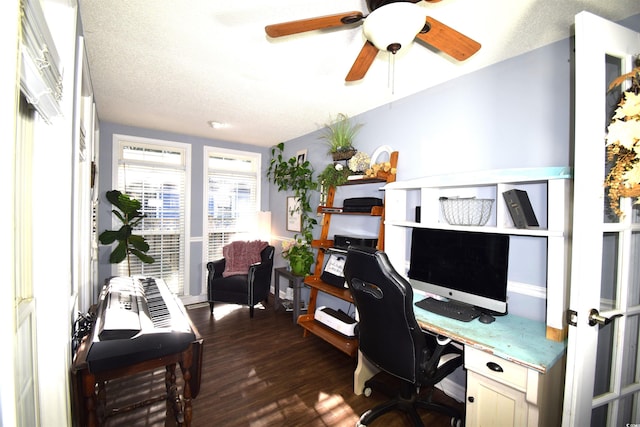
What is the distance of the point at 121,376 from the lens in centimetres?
153

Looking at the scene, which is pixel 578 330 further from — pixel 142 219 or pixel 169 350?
pixel 142 219

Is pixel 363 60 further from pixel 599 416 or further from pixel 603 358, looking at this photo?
pixel 599 416

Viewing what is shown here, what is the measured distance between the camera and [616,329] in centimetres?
131

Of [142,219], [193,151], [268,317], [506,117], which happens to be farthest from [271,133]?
[506,117]

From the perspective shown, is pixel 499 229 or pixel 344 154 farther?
pixel 344 154

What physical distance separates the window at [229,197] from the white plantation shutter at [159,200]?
0.39 metres

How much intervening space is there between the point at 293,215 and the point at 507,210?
9.73ft

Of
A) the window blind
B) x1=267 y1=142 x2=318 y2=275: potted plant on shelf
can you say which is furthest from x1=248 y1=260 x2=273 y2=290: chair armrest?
the window blind

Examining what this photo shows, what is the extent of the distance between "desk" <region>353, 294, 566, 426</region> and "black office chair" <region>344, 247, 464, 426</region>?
0.55ft

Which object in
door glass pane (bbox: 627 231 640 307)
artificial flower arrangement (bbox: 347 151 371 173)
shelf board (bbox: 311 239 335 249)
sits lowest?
shelf board (bbox: 311 239 335 249)

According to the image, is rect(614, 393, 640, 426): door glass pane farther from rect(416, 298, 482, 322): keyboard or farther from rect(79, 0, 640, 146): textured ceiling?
rect(79, 0, 640, 146): textured ceiling

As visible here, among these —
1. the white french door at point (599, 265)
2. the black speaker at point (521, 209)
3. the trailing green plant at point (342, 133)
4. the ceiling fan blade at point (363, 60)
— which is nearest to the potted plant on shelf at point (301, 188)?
the trailing green plant at point (342, 133)

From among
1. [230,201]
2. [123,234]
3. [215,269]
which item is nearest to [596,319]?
[215,269]

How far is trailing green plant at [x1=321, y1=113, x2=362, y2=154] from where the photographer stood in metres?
2.89
